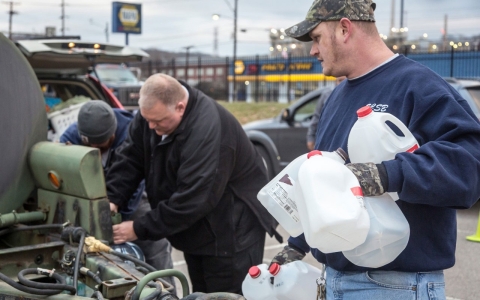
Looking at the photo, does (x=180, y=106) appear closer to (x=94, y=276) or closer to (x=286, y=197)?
(x=94, y=276)

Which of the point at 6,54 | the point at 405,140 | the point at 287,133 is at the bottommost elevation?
the point at 287,133

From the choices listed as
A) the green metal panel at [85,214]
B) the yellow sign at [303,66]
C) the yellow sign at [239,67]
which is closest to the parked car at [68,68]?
the green metal panel at [85,214]

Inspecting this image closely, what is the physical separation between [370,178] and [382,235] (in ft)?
0.72

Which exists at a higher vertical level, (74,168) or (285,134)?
(74,168)

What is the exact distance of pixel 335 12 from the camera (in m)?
2.47

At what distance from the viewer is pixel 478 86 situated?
8.84 metres

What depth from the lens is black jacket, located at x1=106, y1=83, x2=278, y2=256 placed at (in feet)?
12.5

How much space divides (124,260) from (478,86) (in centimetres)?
687

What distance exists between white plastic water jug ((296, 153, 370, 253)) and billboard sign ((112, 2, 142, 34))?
1415 inches

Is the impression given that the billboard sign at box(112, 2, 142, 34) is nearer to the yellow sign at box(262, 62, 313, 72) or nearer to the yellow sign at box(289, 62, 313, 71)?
the yellow sign at box(262, 62, 313, 72)

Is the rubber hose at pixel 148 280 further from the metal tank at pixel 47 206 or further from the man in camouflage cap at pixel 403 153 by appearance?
the man in camouflage cap at pixel 403 153

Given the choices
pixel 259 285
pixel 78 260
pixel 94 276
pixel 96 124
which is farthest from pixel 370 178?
pixel 96 124

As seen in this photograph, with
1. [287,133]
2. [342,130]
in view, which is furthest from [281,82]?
[342,130]

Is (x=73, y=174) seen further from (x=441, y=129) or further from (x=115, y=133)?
(x=441, y=129)
